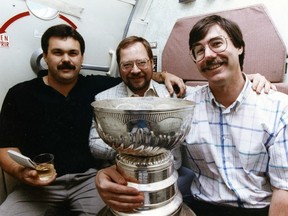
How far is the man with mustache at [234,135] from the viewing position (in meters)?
0.81

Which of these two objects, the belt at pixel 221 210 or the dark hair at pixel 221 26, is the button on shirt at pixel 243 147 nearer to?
the belt at pixel 221 210

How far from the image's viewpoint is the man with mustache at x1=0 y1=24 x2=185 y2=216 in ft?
3.74

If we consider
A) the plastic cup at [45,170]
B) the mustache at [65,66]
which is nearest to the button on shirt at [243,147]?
the plastic cup at [45,170]

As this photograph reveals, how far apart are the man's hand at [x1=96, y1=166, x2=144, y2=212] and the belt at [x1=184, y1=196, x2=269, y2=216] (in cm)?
46

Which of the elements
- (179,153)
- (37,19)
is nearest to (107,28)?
(37,19)

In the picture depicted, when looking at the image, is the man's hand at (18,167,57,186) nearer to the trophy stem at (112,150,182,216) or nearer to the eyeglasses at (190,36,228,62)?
the trophy stem at (112,150,182,216)

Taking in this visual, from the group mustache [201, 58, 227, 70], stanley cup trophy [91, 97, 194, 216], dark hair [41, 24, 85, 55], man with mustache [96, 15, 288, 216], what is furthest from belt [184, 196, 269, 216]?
dark hair [41, 24, 85, 55]

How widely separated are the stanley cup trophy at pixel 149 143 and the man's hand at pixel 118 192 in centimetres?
2

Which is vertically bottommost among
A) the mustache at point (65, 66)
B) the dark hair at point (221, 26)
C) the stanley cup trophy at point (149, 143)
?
the stanley cup trophy at point (149, 143)

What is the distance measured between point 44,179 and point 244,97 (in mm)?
869

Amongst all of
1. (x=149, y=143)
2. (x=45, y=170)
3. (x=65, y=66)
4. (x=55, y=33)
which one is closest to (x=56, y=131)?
(x=45, y=170)

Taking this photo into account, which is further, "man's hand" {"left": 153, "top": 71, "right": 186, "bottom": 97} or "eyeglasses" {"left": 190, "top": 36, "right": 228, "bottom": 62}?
"man's hand" {"left": 153, "top": 71, "right": 186, "bottom": 97}

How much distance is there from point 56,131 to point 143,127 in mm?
769

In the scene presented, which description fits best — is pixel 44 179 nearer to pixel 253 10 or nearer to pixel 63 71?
pixel 63 71
